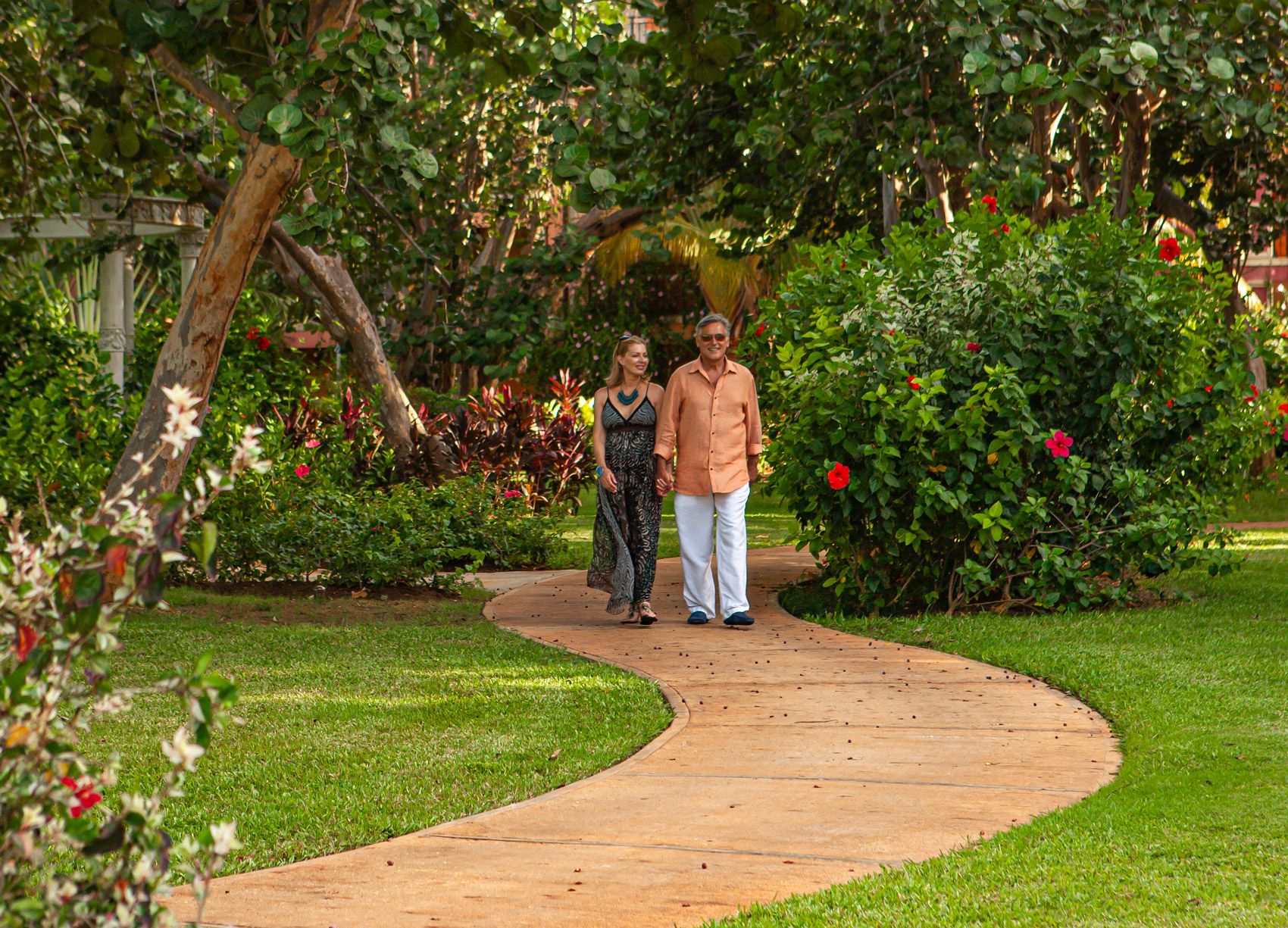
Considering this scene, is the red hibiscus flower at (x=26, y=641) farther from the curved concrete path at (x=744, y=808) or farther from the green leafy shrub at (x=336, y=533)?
the green leafy shrub at (x=336, y=533)

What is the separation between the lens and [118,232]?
15734mm

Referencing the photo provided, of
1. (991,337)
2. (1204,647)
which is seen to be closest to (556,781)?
(1204,647)

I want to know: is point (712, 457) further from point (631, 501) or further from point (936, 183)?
point (936, 183)

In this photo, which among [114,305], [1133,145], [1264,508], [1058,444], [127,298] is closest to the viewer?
[1058,444]

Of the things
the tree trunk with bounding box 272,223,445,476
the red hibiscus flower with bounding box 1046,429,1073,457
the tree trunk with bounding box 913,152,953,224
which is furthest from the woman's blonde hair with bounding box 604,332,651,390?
the tree trunk with bounding box 272,223,445,476

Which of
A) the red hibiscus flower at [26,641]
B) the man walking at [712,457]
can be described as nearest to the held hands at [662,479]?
the man walking at [712,457]

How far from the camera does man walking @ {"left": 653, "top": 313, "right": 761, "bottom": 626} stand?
913 cm

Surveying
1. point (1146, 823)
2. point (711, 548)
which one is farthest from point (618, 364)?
point (1146, 823)

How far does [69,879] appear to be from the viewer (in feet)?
7.09

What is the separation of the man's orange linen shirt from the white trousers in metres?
0.09

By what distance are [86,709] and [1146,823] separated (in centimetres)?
343

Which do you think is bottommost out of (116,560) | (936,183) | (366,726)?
(366,726)

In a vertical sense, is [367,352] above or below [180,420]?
above

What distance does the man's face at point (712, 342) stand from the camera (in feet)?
30.2
